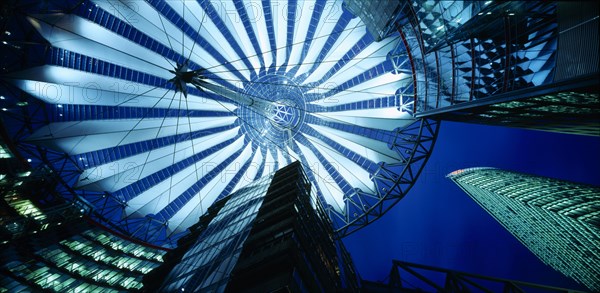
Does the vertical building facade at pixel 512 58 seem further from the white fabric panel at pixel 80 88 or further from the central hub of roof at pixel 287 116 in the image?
the white fabric panel at pixel 80 88

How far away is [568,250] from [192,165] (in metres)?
90.7

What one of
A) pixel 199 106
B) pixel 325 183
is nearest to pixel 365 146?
pixel 325 183

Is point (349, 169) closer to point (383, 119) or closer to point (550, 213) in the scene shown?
point (383, 119)

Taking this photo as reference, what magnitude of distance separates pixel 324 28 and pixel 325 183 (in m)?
14.2

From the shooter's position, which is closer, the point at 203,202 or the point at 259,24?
the point at 259,24

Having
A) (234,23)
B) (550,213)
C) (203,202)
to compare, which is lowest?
(550,213)

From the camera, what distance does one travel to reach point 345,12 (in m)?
20.3

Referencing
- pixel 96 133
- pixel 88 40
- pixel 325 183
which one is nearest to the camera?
pixel 88 40

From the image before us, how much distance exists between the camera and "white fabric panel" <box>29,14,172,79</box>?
16.2 metres

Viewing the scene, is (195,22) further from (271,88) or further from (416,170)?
(416,170)

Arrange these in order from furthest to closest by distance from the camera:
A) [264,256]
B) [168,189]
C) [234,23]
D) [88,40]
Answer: [168,189] < [234,23] < [88,40] < [264,256]

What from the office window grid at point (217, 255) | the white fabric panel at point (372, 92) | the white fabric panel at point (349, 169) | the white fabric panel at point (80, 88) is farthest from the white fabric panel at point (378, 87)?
the white fabric panel at point (80, 88)

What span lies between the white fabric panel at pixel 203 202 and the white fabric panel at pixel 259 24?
1069 cm

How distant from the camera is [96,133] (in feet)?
64.5
